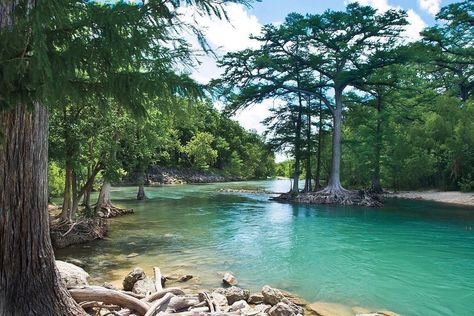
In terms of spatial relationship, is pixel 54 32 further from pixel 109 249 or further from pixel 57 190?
pixel 57 190

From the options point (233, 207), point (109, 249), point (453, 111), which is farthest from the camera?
point (453, 111)

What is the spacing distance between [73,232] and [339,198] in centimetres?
1998

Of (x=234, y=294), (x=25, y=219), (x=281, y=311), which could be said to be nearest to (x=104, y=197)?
(x=234, y=294)

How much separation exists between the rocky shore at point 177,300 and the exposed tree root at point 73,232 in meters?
4.88

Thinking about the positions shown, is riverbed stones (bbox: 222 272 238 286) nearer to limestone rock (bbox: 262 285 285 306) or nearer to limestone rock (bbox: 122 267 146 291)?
limestone rock (bbox: 262 285 285 306)

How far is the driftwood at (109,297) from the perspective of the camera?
16.5ft

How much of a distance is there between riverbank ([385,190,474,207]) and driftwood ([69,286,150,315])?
85.4ft

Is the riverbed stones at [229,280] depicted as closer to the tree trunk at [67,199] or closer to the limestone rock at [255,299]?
the limestone rock at [255,299]

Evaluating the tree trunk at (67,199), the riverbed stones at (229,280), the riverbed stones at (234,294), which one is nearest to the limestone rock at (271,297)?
the riverbed stones at (234,294)

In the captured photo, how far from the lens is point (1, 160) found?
3.60m

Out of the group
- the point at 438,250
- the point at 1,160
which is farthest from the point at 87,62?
the point at 438,250

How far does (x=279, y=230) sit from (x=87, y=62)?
14473 millimetres

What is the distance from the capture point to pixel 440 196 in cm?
2981

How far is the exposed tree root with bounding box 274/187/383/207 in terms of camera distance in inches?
1060
